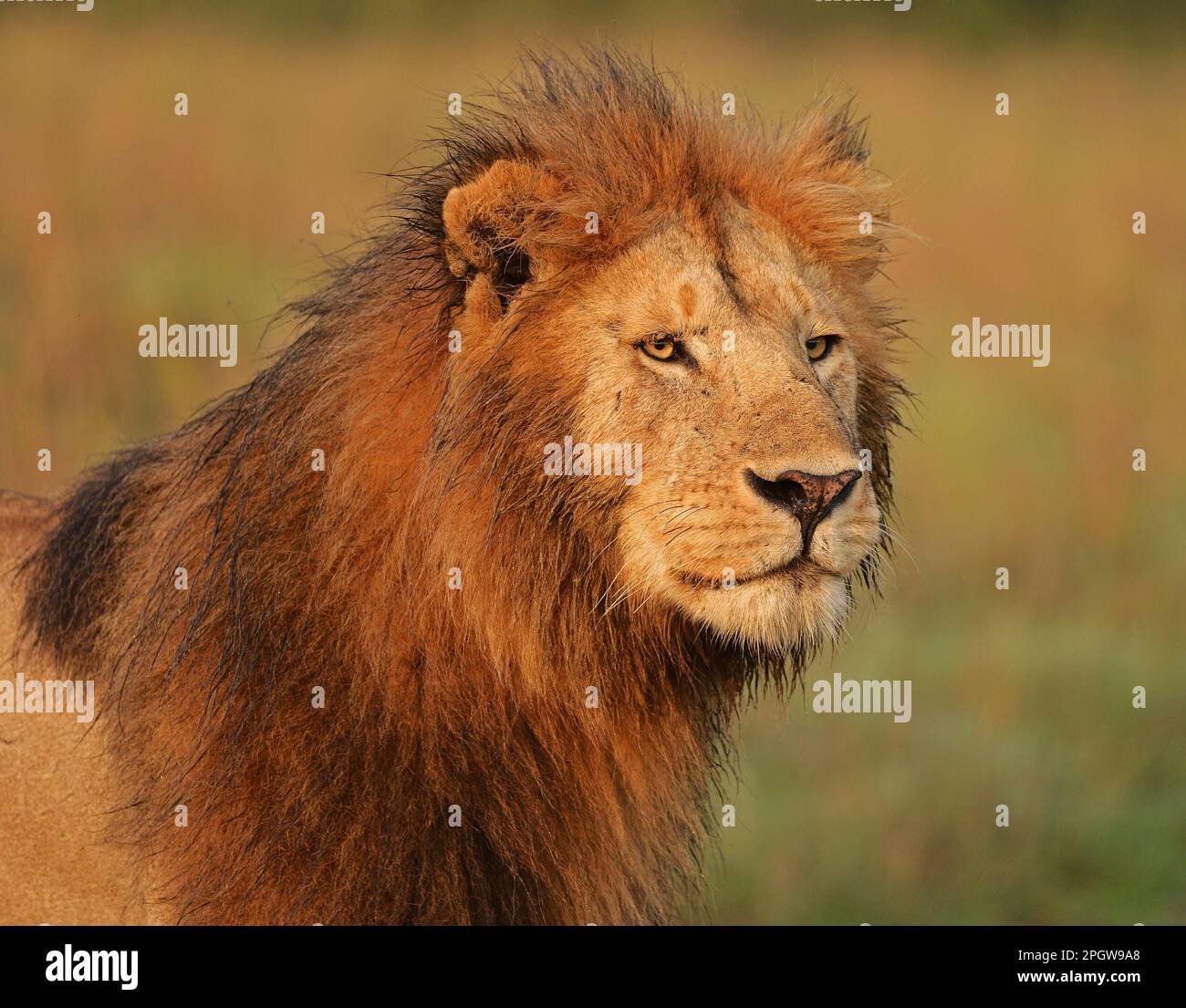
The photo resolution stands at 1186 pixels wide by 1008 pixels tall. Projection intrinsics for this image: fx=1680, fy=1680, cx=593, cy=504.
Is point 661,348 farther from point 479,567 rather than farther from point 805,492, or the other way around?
point 479,567

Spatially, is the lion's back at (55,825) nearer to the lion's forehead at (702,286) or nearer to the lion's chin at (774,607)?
the lion's chin at (774,607)

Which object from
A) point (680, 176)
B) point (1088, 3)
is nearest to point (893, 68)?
point (1088, 3)

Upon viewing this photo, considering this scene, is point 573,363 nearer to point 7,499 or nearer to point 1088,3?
point 7,499

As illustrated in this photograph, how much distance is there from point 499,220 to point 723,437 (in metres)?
0.82

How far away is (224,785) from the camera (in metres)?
4.37

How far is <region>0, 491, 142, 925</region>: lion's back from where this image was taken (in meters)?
4.55

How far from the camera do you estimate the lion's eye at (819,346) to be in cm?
455

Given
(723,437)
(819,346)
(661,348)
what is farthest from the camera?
(819,346)

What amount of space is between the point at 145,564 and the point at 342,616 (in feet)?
2.17

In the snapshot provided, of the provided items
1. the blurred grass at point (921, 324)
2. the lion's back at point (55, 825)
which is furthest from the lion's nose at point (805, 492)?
the blurred grass at point (921, 324)

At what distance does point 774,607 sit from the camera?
4.12 meters

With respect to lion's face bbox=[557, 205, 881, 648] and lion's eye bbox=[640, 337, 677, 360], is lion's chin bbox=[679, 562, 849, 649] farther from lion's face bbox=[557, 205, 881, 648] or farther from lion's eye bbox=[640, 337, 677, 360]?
lion's eye bbox=[640, 337, 677, 360]

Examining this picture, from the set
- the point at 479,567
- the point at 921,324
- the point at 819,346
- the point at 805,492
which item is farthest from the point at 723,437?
the point at 921,324

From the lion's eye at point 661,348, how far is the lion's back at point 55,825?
186 cm
